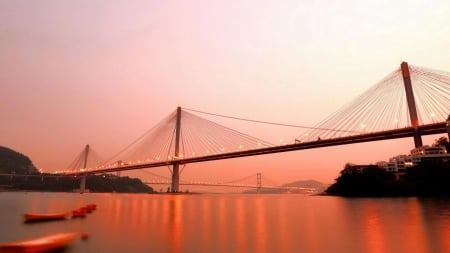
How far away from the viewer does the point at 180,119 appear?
66438mm

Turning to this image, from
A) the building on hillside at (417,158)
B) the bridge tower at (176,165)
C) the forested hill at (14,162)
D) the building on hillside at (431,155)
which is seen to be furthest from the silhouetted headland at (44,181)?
the building on hillside at (431,155)

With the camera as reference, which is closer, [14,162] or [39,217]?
[39,217]

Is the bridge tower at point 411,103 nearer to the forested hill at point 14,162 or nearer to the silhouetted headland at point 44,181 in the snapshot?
the silhouetted headland at point 44,181

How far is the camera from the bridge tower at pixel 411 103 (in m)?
41.6

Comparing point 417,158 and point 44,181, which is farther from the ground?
point 417,158

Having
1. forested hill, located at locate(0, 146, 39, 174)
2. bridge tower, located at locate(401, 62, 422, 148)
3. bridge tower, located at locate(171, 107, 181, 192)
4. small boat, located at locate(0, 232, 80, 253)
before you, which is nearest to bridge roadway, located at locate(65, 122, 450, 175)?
bridge tower, located at locate(401, 62, 422, 148)

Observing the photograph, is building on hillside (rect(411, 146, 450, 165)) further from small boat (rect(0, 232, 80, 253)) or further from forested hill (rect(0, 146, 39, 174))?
forested hill (rect(0, 146, 39, 174))

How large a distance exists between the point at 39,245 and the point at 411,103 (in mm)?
48629

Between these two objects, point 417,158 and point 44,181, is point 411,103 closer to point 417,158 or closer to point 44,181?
point 417,158

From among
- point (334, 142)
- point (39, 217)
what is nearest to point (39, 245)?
point (39, 217)

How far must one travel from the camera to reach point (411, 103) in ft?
144

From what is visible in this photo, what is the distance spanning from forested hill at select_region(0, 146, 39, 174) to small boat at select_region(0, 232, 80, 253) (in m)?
130

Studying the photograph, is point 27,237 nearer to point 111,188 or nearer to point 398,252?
point 398,252

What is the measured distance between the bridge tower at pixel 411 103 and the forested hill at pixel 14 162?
134 metres
